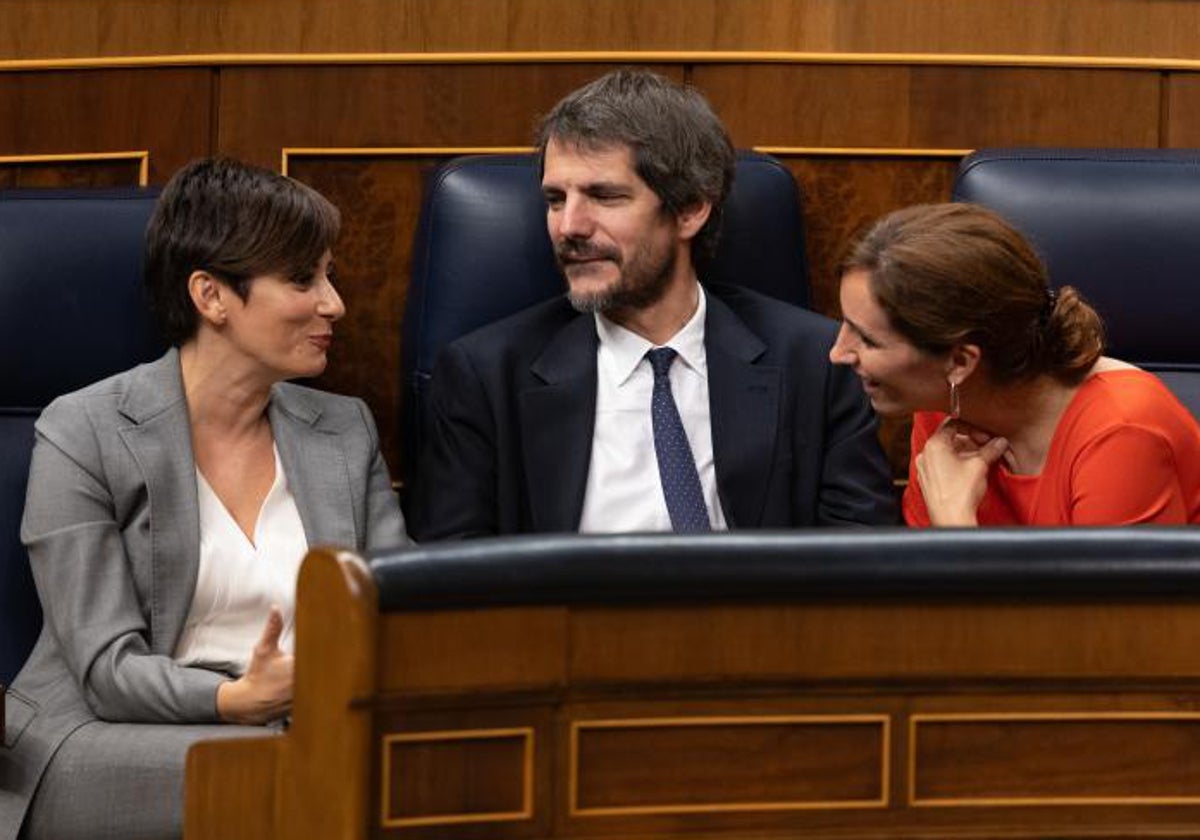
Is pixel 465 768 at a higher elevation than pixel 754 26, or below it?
below

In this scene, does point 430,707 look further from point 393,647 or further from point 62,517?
point 62,517

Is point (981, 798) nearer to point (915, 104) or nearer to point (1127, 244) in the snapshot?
point (1127, 244)

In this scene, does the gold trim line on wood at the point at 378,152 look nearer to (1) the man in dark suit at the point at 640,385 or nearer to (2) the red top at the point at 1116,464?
(1) the man in dark suit at the point at 640,385

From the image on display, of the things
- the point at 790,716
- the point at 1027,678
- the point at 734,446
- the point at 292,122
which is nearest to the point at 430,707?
the point at 790,716

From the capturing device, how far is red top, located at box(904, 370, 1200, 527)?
1494 mm

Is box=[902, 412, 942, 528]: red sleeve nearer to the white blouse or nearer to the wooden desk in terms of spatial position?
the white blouse

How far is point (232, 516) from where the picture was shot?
1.62 metres

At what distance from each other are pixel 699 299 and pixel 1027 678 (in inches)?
31.5

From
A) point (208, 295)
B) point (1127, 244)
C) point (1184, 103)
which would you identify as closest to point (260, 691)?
point (208, 295)

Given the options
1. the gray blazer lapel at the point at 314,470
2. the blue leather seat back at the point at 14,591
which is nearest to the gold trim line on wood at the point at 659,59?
the gray blazer lapel at the point at 314,470

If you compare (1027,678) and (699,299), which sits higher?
(699,299)

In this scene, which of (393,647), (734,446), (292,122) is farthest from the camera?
(292,122)

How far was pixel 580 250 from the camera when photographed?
1725 mm

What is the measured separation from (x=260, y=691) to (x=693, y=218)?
0.58 m
